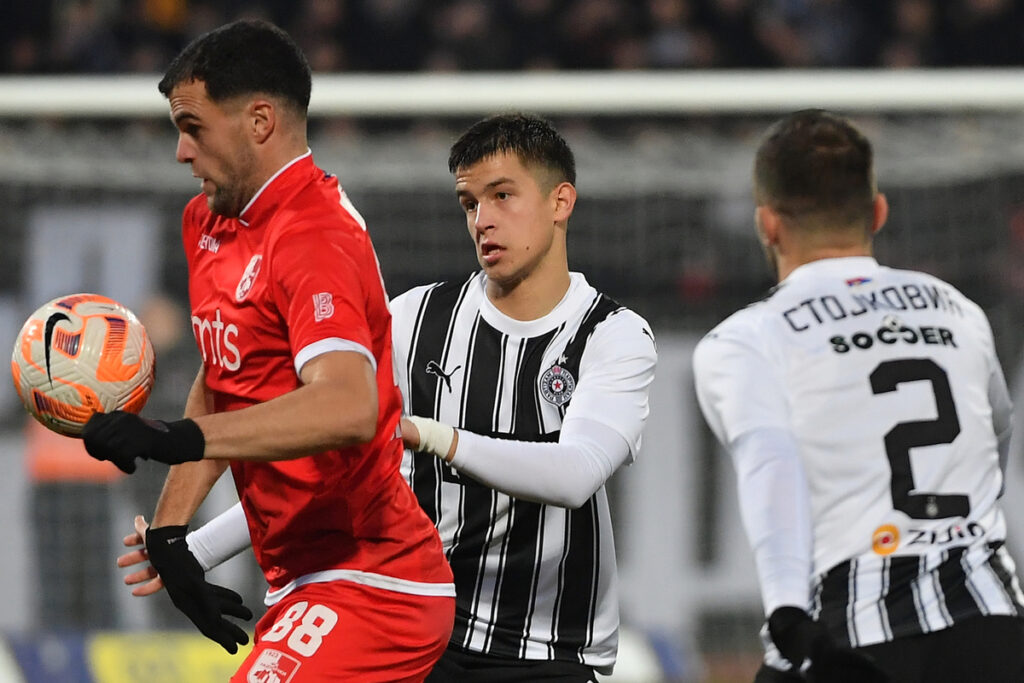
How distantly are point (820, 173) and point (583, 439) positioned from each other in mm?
802

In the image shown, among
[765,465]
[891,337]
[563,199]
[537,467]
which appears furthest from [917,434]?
[563,199]

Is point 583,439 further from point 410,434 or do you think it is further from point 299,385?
point 299,385

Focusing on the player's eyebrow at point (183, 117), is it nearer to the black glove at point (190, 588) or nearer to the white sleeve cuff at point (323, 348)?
the white sleeve cuff at point (323, 348)

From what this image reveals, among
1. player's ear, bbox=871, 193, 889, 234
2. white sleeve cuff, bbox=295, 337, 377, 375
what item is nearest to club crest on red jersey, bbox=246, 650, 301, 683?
white sleeve cuff, bbox=295, 337, 377, 375

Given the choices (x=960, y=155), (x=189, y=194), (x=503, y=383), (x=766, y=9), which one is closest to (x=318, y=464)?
(x=503, y=383)

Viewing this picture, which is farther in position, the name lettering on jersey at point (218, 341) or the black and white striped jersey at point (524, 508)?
the black and white striped jersey at point (524, 508)

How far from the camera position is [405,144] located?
21.8ft

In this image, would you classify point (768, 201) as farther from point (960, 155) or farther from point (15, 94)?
point (15, 94)

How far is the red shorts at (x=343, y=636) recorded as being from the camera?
2666 millimetres

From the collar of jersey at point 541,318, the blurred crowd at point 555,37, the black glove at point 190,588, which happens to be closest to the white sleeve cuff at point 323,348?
the black glove at point 190,588

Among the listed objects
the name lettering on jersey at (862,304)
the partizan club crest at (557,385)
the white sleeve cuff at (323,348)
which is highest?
the name lettering on jersey at (862,304)

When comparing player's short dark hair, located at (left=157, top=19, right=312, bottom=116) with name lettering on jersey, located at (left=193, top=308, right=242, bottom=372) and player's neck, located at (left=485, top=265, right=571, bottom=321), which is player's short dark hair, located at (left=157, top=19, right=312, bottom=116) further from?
player's neck, located at (left=485, top=265, right=571, bottom=321)

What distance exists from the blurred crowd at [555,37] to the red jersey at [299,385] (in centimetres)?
535

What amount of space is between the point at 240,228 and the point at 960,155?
470 cm
